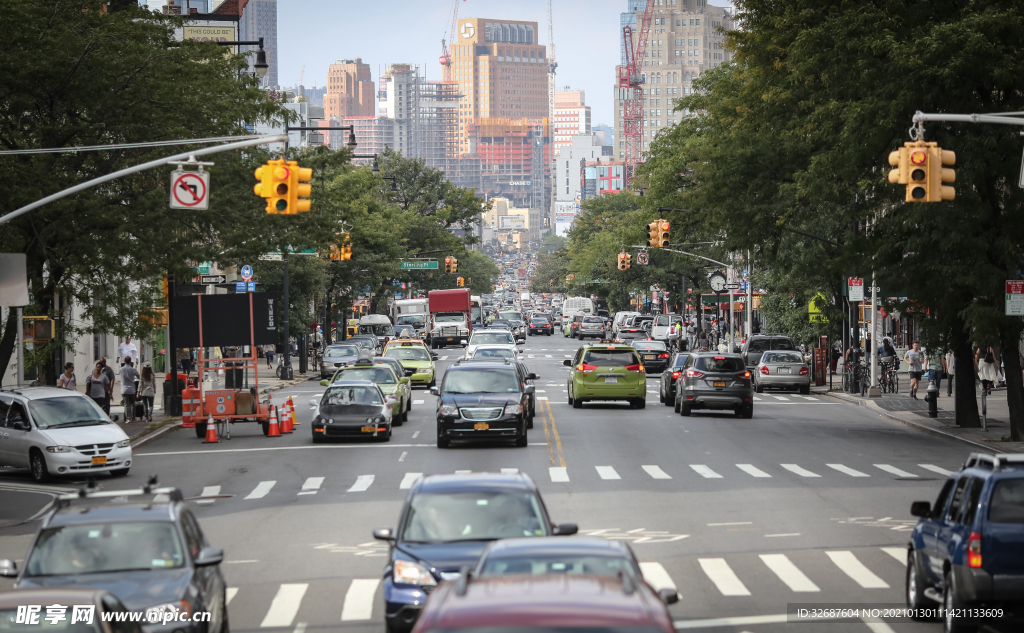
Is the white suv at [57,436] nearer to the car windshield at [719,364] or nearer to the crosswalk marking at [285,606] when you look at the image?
the crosswalk marking at [285,606]

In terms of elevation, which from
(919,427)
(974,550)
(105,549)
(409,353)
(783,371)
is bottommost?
(919,427)

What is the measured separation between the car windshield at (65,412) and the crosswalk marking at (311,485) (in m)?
5.19

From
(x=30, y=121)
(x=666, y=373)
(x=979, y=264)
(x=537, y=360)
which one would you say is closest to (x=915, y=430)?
(x=979, y=264)

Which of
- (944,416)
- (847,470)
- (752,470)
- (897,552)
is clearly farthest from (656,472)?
(944,416)

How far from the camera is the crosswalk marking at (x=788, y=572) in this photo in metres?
13.5

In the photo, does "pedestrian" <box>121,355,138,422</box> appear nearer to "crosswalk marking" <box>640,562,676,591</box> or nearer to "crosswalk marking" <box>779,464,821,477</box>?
"crosswalk marking" <box>779,464,821,477</box>

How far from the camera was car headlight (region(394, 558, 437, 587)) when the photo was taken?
1038cm

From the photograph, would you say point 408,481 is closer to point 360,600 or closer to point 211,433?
point 360,600

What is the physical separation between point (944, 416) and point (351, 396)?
690 inches

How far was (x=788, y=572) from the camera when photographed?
1426 cm

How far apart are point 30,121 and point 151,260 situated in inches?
169

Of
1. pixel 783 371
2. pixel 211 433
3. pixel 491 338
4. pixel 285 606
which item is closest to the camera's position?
pixel 285 606

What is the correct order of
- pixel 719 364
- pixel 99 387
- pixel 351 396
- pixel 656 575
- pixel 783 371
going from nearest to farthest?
pixel 656 575 → pixel 351 396 → pixel 99 387 → pixel 719 364 → pixel 783 371

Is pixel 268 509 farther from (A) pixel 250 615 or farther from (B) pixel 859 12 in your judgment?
(B) pixel 859 12
